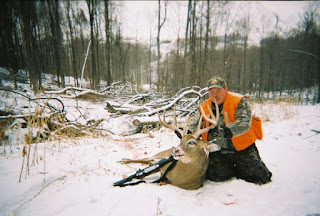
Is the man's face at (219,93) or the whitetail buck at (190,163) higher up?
the man's face at (219,93)

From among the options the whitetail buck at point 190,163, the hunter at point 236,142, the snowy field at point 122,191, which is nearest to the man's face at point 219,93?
the hunter at point 236,142

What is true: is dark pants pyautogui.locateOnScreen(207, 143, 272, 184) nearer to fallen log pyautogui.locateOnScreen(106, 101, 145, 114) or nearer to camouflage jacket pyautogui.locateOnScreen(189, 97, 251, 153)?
camouflage jacket pyautogui.locateOnScreen(189, 97, 251, 153)

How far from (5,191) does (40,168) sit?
0.58 meters

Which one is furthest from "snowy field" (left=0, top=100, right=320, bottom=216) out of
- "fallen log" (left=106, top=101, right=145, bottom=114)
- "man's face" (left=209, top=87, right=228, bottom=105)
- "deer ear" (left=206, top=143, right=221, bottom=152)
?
"fallen log" (left=106, top=101, right=145, bottom=114)

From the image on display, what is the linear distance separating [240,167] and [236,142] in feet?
1.71

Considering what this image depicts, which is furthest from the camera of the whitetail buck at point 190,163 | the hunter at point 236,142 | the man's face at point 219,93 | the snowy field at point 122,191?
the man's face at point 219,93

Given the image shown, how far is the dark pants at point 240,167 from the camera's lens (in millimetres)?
2562

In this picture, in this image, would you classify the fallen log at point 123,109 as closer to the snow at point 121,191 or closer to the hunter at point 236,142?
the snow at point 121,191

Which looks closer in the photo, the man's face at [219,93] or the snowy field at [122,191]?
the snowy field at [122,191]

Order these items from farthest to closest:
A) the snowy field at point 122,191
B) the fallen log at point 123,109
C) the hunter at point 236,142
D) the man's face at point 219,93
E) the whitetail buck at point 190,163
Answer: the fallen log at point 123,109 → the man's face at point 219,93 → the hunter at point 236,142 → the whitetail buck at point 190,163 → the snowy field at point 122,191

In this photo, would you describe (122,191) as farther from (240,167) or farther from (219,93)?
(219,93)

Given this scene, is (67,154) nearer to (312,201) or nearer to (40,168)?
(40,168)

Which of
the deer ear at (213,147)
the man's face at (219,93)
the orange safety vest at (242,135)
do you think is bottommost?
the deer ear at (213,147)

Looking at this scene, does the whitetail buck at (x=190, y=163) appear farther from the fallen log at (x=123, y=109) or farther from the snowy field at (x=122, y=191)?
the fallen log at (x=123, y=109)
